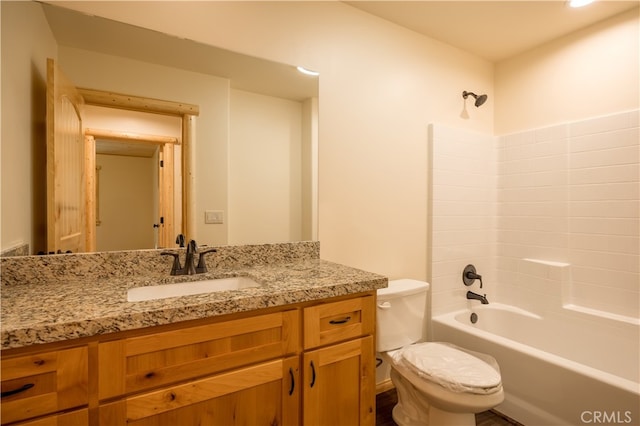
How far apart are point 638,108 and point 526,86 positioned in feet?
2.40

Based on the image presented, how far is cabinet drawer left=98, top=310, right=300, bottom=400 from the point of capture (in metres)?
0.87

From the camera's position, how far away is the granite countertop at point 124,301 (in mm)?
803

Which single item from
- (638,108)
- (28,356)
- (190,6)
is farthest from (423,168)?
(28,356)

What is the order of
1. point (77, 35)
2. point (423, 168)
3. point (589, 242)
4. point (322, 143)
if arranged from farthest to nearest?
point (423, 168) → point (589, 242) → point (322, 143) → point (77, 35)

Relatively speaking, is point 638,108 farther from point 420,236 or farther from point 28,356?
point 28,356

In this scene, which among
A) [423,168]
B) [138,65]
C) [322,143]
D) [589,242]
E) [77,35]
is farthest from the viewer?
[423,168]

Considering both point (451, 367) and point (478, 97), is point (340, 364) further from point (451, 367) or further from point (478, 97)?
point (478, 97)

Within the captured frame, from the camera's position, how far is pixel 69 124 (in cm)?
132

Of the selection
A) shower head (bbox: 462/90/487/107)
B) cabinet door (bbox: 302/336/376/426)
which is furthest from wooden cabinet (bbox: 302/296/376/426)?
shower head (bbox: 462/90/487/107)

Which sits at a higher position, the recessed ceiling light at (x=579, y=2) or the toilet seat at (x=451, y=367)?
the recessed ceiling light at (x=579, y=2)

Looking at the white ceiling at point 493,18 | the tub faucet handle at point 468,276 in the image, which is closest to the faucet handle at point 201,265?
the white ceiling at point 493,18

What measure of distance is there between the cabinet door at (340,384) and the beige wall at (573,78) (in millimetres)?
2224

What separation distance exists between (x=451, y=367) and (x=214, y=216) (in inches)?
53.6

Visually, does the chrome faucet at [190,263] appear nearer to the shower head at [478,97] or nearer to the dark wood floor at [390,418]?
the dark wood floor at [390,418]
